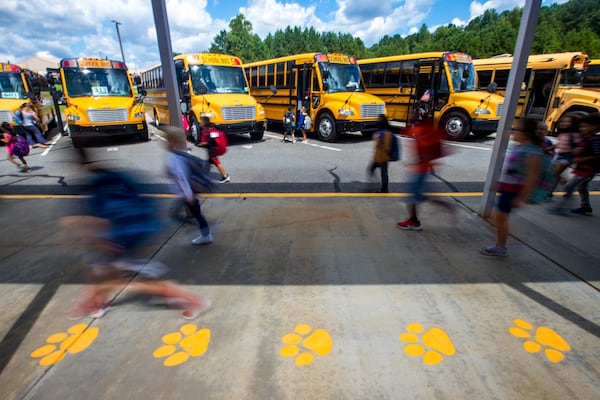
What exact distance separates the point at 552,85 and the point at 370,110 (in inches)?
291

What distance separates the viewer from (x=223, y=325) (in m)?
2.50

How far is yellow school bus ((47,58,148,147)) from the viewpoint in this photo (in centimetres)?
963

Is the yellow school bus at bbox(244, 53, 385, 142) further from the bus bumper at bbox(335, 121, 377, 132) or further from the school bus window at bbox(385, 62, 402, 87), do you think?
the school bus window at bbox(385, 62, 402, 87)

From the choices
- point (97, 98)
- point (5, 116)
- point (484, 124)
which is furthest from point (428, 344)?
point (5, 116)

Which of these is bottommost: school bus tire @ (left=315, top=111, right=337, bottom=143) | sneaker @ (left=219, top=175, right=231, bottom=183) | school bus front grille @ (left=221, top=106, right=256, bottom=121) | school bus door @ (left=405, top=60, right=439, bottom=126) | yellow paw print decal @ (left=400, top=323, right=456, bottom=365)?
yellow paw print decal @ (left=400, top=323, right=456, bottom=365)

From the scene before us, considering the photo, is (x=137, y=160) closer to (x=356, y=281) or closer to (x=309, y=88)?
(x=309, y=88)

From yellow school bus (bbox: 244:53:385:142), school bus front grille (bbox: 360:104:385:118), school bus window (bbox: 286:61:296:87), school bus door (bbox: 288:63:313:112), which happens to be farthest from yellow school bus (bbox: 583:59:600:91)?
school bus window (bbox: 286:61:296:87)

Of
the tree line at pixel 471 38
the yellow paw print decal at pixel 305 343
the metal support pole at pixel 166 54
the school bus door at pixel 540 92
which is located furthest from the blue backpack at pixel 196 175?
the tree line at pixel 471 38

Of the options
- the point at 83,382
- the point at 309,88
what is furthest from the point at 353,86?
the point at 83,382

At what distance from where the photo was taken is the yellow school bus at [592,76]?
11984mm

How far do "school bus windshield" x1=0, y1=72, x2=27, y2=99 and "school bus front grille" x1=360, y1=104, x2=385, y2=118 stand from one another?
1180 centimetres

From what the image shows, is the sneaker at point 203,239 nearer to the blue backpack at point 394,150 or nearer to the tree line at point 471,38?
the blue backpack at point 394,150

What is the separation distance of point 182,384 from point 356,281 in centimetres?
172

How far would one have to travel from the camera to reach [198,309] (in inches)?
104
